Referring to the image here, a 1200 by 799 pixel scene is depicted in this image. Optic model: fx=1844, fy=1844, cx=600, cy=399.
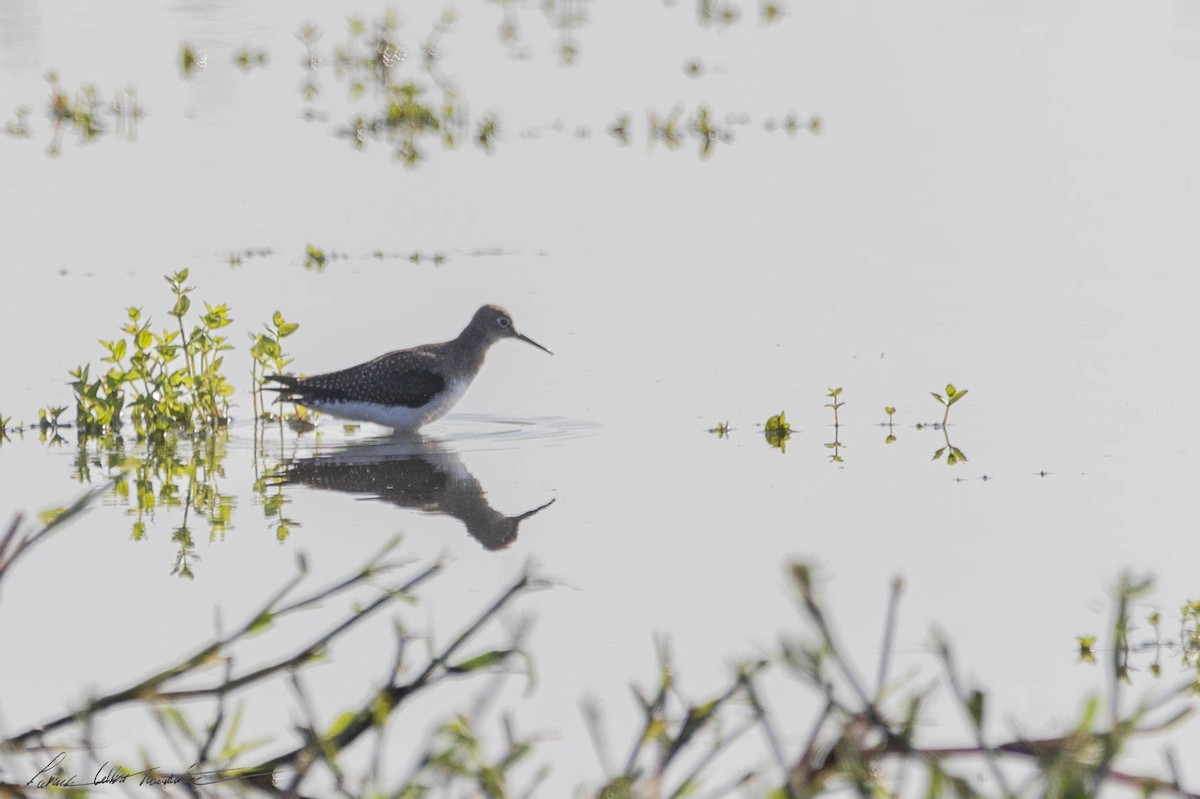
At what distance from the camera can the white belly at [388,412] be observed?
29.2 feet

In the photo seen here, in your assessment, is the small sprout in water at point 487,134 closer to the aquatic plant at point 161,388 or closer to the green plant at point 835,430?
the aquatic plant at point 161,388

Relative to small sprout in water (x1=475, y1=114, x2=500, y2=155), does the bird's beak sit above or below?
below

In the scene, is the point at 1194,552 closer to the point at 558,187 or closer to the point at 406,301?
the point at 406,301

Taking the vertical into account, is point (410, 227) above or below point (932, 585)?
above

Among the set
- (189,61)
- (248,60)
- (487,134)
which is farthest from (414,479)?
(248,60)

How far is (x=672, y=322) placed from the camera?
33.7ft

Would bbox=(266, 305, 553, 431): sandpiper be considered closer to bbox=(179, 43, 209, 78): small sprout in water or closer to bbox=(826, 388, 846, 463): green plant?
bbox=(826, 388, 846, 463): green plant

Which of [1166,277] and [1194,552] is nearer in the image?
[1194,552]

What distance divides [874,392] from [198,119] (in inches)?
355

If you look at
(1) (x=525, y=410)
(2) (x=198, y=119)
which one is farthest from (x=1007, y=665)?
(2) (x=198, y=119)

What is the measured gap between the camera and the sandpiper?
29.2 ft

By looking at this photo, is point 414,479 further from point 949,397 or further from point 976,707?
point 976,707

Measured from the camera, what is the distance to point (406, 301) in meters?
11.3
